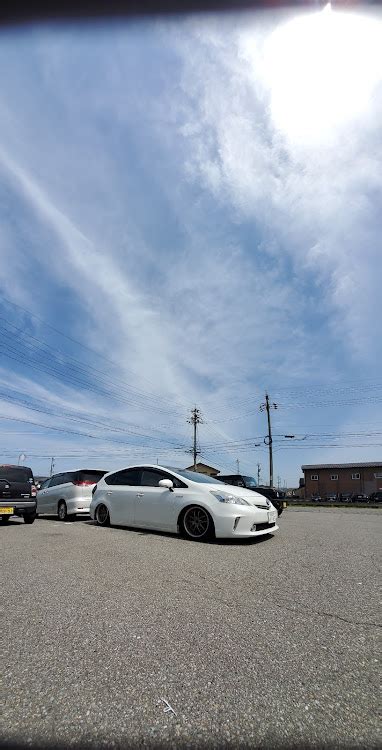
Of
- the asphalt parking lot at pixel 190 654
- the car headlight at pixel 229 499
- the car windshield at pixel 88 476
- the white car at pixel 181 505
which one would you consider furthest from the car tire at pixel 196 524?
the car windshield at pixel 88 476

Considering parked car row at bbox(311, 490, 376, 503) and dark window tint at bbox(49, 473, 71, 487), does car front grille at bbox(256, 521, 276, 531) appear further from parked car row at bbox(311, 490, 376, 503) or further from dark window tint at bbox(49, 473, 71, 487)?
parked car row at bbox(311, 490, 376, 503)

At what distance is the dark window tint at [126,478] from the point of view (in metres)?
7.98

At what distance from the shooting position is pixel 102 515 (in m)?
8.51

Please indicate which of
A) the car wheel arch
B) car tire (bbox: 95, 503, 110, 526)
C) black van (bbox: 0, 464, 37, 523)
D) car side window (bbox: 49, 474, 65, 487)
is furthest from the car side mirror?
car side window (bbox: 49, 474, 65, 487)

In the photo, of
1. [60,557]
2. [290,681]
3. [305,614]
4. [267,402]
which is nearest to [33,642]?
[290,681]

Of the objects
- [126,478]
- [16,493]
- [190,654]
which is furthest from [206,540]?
[16,493]

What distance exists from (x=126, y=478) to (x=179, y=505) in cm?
177

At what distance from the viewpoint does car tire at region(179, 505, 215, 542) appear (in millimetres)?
6425

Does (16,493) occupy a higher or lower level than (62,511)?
higher

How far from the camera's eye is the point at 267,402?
152ft

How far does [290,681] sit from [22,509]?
949 centimetres

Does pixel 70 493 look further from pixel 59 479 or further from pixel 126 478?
pixel 126 478

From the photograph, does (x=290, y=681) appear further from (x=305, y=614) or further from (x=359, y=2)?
(x=359, y=2)

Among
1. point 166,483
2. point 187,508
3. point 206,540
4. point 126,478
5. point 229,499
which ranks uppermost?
point 126,478
